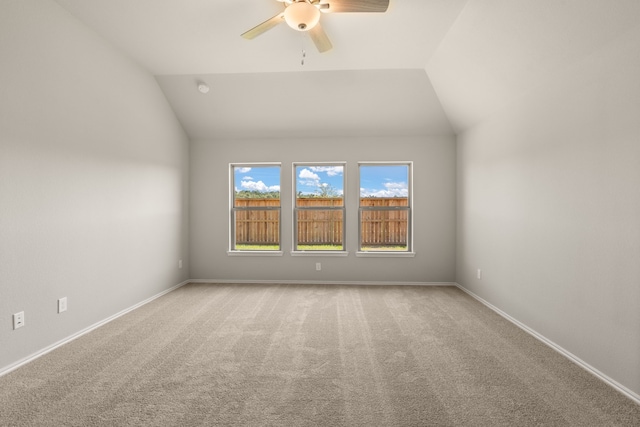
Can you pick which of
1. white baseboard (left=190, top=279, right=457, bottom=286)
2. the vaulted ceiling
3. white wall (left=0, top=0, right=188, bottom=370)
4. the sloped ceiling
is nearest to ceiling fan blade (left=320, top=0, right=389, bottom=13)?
the vaulted ceiling

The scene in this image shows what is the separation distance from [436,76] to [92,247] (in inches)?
162

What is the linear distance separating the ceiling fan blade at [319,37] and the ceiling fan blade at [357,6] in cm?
19

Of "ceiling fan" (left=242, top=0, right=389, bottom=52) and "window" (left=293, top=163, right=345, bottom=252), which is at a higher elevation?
"ceiling fan" (left=242, top=0, right=389, bottom=52)

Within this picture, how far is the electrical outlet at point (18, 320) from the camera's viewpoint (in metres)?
2.20

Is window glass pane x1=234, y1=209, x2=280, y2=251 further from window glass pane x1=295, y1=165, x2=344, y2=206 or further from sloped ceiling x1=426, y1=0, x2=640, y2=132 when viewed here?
sloped ceiling x1=426, y1=0, x2=640, y2=132

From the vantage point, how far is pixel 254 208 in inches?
197

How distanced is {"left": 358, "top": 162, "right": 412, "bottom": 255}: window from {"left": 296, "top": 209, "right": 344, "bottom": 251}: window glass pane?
1.22 feet

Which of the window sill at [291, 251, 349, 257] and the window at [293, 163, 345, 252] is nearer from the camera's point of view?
the window sill at [291, 251, 349, 257]

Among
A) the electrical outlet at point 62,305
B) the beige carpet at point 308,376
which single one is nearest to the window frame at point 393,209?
the beige carpet at point 308,376

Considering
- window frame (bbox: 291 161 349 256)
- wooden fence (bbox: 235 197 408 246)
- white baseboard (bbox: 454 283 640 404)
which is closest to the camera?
white baseboard (bbox: 454 283 640 404)

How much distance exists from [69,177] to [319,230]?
10.6 feet

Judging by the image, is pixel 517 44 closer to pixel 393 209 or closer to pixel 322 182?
pixel 393 209

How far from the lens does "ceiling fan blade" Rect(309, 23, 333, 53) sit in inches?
97.3

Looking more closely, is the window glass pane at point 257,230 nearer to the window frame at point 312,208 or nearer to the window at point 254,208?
the window at point 254,208
